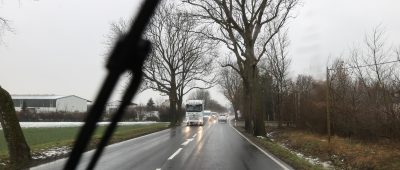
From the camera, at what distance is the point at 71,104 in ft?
418

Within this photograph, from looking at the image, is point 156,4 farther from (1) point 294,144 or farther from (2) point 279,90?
(2) point 279,90

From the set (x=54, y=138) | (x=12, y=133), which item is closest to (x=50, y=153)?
(x=12, y=133)

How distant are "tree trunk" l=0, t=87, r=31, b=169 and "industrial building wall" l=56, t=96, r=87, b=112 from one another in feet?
339

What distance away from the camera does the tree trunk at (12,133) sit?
15.9 m

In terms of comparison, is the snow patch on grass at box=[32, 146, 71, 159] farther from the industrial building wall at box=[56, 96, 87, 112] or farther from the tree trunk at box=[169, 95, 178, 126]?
the industrial building wall at box=[56, 96, 87, 112]

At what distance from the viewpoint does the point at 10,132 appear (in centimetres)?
1617

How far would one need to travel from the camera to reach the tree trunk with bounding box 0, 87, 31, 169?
1593cm

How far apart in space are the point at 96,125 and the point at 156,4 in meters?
1.01

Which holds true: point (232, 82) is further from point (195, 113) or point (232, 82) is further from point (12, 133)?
point (12, 133)

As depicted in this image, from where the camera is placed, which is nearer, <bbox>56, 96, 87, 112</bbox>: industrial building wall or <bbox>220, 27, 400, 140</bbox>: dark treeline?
<bbox>220, 27, 400, 140</bbox>: dark treeline

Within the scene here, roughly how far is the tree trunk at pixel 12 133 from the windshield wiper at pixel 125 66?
12.7 meters

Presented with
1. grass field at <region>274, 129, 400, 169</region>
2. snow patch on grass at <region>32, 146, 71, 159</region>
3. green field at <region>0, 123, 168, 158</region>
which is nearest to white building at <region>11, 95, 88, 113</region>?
green field at <region>0, 123, 168, 158</region>

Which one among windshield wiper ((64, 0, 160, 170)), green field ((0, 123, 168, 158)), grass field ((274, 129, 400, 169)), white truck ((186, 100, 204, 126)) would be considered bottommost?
grass field ((274, 129, 400, 169))

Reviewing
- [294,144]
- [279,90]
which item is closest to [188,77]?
[279,90]
